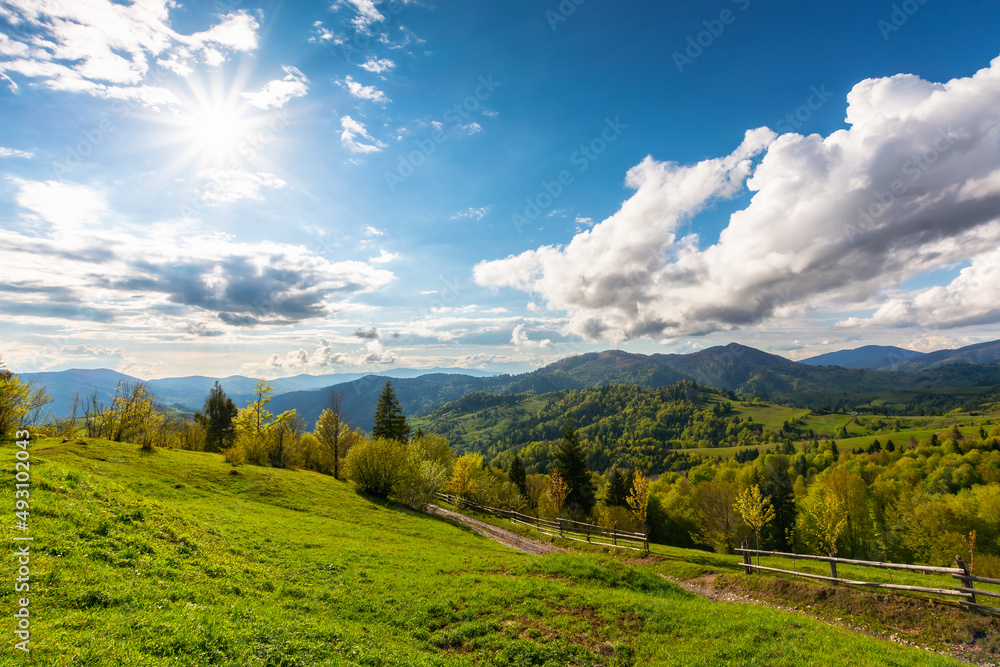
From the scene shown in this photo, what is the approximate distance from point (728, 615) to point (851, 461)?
425ft

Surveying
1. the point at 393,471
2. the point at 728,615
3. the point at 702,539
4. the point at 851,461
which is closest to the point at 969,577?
the point at 728,615

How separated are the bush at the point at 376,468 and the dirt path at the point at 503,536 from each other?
5.76 m

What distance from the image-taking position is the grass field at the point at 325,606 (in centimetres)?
839

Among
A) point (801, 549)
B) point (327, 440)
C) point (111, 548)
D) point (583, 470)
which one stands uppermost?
point (111, 548)

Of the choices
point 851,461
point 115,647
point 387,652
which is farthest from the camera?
point 851,461

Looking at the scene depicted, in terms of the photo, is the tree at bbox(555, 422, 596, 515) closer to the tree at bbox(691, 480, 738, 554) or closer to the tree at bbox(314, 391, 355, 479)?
the tree at bbox(691, 480, 738, 554)

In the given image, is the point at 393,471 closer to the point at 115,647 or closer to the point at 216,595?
the point at 216,595

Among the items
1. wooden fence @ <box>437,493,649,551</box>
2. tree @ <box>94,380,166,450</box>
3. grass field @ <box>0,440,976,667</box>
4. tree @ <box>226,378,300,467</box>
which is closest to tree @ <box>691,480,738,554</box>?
wooden fence @ <box>437,493,649,551</box>

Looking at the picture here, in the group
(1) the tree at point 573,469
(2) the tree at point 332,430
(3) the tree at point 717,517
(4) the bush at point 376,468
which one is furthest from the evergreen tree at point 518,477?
(4) the bush at point 376,468

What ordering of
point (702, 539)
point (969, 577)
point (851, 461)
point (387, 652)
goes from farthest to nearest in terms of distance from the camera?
point (851, 461) → point (702, 539) → point (969, 577) → point (387, 652)

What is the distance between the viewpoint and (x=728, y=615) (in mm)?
13867

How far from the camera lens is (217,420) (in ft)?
211

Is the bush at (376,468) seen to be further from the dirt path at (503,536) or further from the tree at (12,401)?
the tree at (12,401)

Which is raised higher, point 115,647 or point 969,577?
point 115,647
